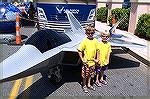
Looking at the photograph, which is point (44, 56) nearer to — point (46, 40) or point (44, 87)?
point (46, 40)

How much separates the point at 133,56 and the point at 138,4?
18.1 ft

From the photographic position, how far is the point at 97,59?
6.45 m

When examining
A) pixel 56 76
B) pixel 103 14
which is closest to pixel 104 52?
pixel 56 76

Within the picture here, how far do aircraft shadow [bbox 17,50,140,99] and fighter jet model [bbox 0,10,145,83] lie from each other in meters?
0.28

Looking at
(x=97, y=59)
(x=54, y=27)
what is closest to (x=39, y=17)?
(x=54, y=27)

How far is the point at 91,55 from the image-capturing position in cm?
624

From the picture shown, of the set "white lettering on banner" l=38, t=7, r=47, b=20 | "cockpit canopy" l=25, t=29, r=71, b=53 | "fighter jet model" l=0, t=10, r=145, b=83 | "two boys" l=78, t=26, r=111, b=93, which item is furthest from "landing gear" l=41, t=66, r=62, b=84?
"white lettering on banner" l=38, t=7, r=47, b=20

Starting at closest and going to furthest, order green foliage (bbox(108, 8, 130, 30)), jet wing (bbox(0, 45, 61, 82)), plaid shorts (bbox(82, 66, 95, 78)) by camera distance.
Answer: jet wing (bbox(0, 45, 61, 82)) → plaid shorts (bbox(82, 66, 95, 78)) → green foliage (bbox(108, 8, 130, 30))

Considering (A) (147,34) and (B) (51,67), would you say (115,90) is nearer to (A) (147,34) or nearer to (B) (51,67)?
(B) (51,67)

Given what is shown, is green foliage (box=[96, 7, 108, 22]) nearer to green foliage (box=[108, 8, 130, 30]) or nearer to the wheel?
green foliage (box=[108, 8, 130, 30])

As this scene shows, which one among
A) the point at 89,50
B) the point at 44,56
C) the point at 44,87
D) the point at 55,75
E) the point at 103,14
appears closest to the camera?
the point at 44,56

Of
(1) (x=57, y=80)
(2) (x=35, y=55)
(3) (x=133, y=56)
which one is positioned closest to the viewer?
(2) (x=35, y=55)

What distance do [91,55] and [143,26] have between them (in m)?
7.74

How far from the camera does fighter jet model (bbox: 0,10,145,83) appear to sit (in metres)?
5.38
